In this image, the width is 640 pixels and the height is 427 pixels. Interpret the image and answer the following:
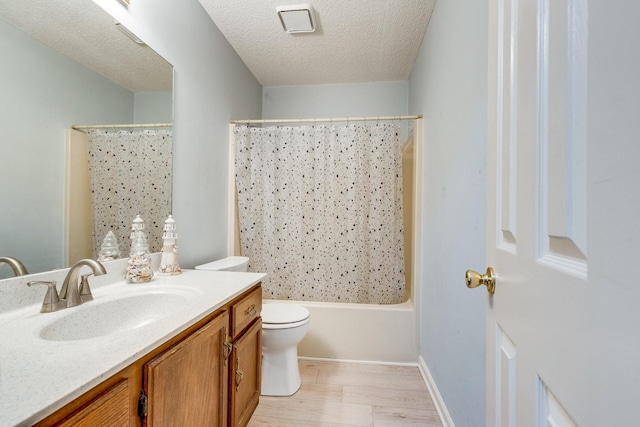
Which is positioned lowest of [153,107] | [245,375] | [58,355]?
[245,375]

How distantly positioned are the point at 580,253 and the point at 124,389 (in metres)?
0.90

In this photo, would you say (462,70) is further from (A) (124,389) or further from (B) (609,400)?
(A) (124,389)

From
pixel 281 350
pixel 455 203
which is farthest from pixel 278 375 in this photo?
pixel 455 203

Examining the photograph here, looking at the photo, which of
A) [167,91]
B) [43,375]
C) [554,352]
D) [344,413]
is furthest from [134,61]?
[344,413]

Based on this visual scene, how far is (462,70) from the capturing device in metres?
1.28

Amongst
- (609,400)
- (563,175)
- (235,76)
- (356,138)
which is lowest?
(609,400)

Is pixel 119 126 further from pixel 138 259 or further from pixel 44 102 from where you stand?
pixel 138 259

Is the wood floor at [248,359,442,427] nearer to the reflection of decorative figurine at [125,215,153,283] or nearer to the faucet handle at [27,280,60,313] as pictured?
the reflection of decorative figurine at [125,215,153,283]

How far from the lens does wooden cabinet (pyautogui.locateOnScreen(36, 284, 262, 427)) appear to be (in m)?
0.59

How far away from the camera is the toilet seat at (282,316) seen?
1.66 m

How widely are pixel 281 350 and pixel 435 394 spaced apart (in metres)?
0.96

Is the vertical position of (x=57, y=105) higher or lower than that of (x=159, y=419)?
higher

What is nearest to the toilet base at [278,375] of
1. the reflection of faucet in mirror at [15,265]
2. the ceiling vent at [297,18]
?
the reflection of faucet in mirror at [15,265]

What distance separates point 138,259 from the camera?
124 centimetres
